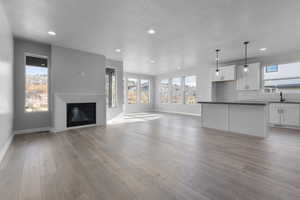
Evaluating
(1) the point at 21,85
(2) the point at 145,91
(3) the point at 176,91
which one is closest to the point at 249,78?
(3) the point at 176,91

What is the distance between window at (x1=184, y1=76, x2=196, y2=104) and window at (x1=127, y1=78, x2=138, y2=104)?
3551 millimetres

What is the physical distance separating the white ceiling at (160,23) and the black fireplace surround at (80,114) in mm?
2101

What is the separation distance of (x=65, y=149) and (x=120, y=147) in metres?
1.19

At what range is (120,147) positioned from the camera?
3082 mm

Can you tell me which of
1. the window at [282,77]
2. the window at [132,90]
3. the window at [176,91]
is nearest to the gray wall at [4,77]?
the window at [132,90]

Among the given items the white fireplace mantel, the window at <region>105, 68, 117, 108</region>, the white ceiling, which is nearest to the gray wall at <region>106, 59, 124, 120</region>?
the window at <region>105, 68, 117, 108</region>

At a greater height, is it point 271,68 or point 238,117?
point 271,68

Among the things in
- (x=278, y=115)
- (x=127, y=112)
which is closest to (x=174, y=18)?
(x=278, y=115)

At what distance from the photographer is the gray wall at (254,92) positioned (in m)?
5.30

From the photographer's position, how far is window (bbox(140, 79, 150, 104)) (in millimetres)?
10406

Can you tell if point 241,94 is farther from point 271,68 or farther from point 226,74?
point 271,68

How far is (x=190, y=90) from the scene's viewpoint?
888cm

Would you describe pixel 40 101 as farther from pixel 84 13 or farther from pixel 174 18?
pixel 174 18

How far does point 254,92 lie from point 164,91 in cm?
563
